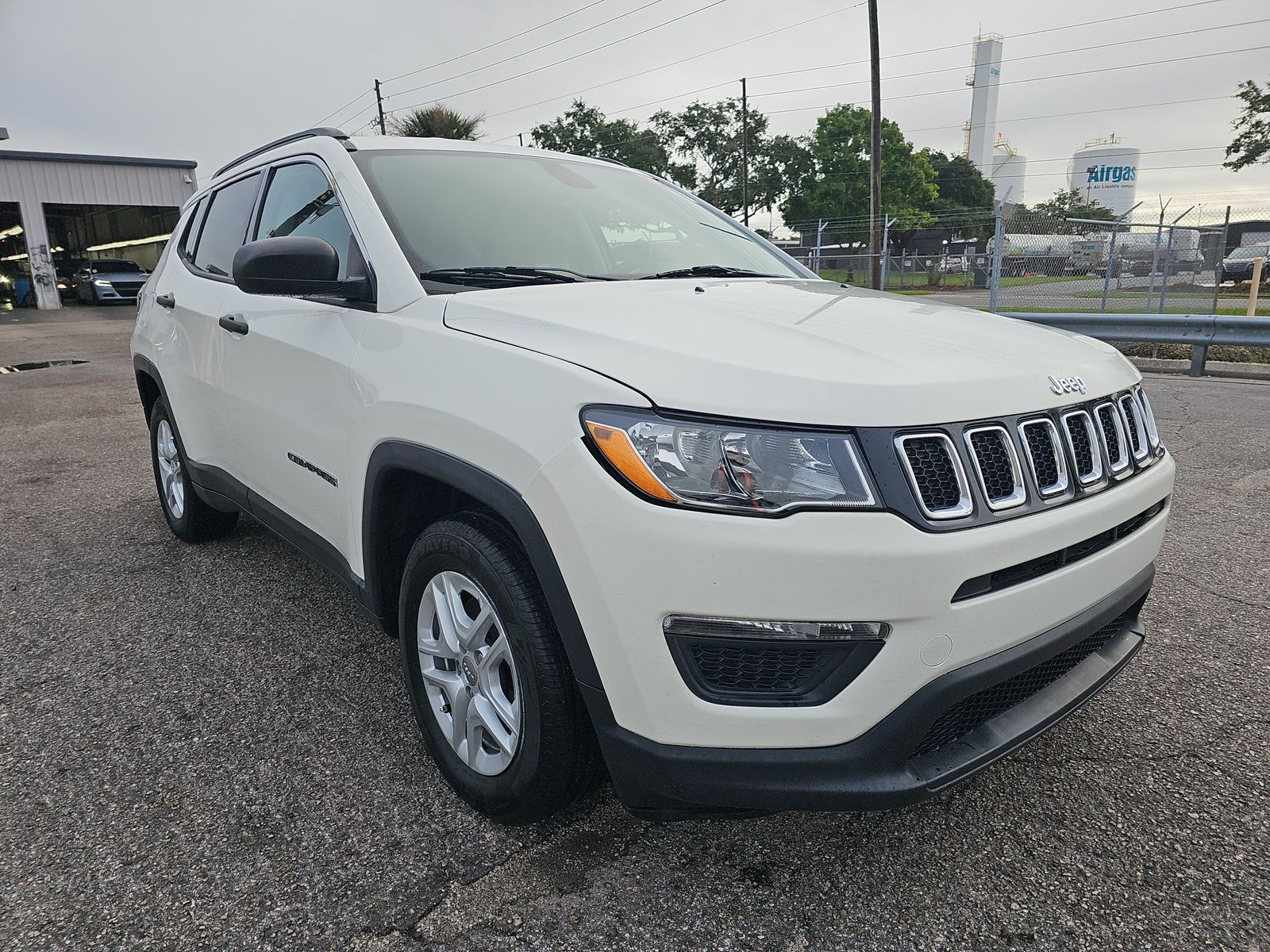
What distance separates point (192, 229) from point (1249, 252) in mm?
24262

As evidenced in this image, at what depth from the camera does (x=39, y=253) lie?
2834 centimetres

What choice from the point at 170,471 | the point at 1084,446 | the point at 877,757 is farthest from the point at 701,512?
the point at 170,471

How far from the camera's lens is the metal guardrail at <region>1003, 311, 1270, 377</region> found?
353 inches

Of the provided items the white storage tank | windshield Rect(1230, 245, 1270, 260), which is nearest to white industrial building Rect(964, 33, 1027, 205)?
the white storage tank

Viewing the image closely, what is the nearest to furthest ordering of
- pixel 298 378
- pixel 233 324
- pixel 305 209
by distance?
pixel 298 378, pixel 305 209, pixel 233 324

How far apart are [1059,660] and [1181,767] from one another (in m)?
0.76

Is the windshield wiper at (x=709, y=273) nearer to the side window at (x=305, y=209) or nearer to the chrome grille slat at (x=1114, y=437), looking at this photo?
the side window at (x=305, y=209)

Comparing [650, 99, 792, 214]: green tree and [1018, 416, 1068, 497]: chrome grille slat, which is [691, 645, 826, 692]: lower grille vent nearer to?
[1018, 416, 1068, 497]: chrome grille slat

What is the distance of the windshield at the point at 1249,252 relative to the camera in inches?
777

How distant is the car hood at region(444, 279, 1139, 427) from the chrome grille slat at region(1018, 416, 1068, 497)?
4 cm

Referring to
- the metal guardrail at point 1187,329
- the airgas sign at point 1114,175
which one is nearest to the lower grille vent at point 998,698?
the metal guardrail at point 1187,329

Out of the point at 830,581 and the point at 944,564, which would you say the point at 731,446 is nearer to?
the point at 830,581

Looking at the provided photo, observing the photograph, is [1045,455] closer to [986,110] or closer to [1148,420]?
[1148,420]

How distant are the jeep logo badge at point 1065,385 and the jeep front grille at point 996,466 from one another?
0.26 metres
